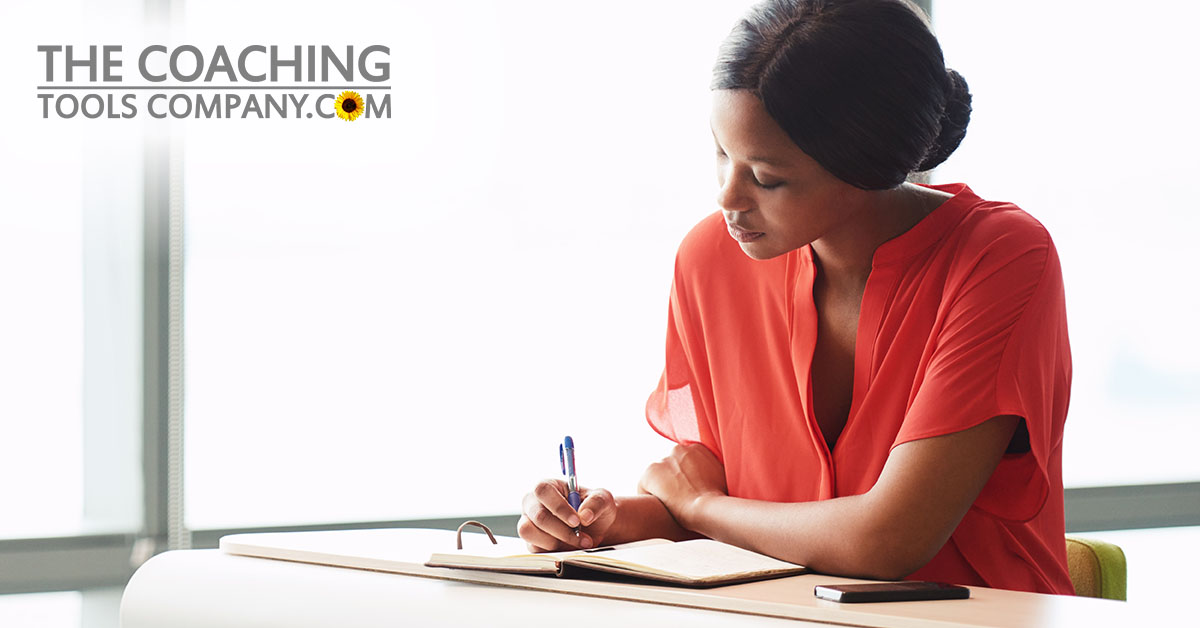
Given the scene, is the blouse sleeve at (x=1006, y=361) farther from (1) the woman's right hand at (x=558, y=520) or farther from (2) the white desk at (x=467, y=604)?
(1) the woman's right hand at (x=558, y=520)

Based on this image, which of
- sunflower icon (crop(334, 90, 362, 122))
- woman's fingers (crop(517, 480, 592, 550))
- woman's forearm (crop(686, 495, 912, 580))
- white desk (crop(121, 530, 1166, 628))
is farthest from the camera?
sunflower icon (crop(334, 90, 362, 122))

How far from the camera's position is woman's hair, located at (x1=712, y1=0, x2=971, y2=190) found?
1.34m

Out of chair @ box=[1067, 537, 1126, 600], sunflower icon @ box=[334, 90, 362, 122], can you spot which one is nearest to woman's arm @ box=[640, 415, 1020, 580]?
chair @ box=[1067, 537, 1126, 600]

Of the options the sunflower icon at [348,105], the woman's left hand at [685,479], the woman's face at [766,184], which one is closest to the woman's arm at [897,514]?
the woman's left hand at [685,479]

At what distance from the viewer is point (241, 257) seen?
2.54 m

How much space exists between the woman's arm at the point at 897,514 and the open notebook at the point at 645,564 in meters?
0.06

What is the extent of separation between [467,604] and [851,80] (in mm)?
738

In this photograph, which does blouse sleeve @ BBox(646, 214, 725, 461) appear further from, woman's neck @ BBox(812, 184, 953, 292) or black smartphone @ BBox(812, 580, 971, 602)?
black smartphone @ BBox(812, 580, 971, 602)

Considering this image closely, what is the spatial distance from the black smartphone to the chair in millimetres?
696

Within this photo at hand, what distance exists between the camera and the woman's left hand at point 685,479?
5.02 feet

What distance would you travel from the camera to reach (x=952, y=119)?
147 centimetres

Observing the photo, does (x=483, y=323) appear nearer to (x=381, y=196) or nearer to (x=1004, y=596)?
(x=381, y=196)

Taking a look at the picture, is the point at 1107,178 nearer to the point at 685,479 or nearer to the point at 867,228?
the point at 867,228

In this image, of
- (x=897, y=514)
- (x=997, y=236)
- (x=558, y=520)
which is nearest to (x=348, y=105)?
(x=558, y=520)
